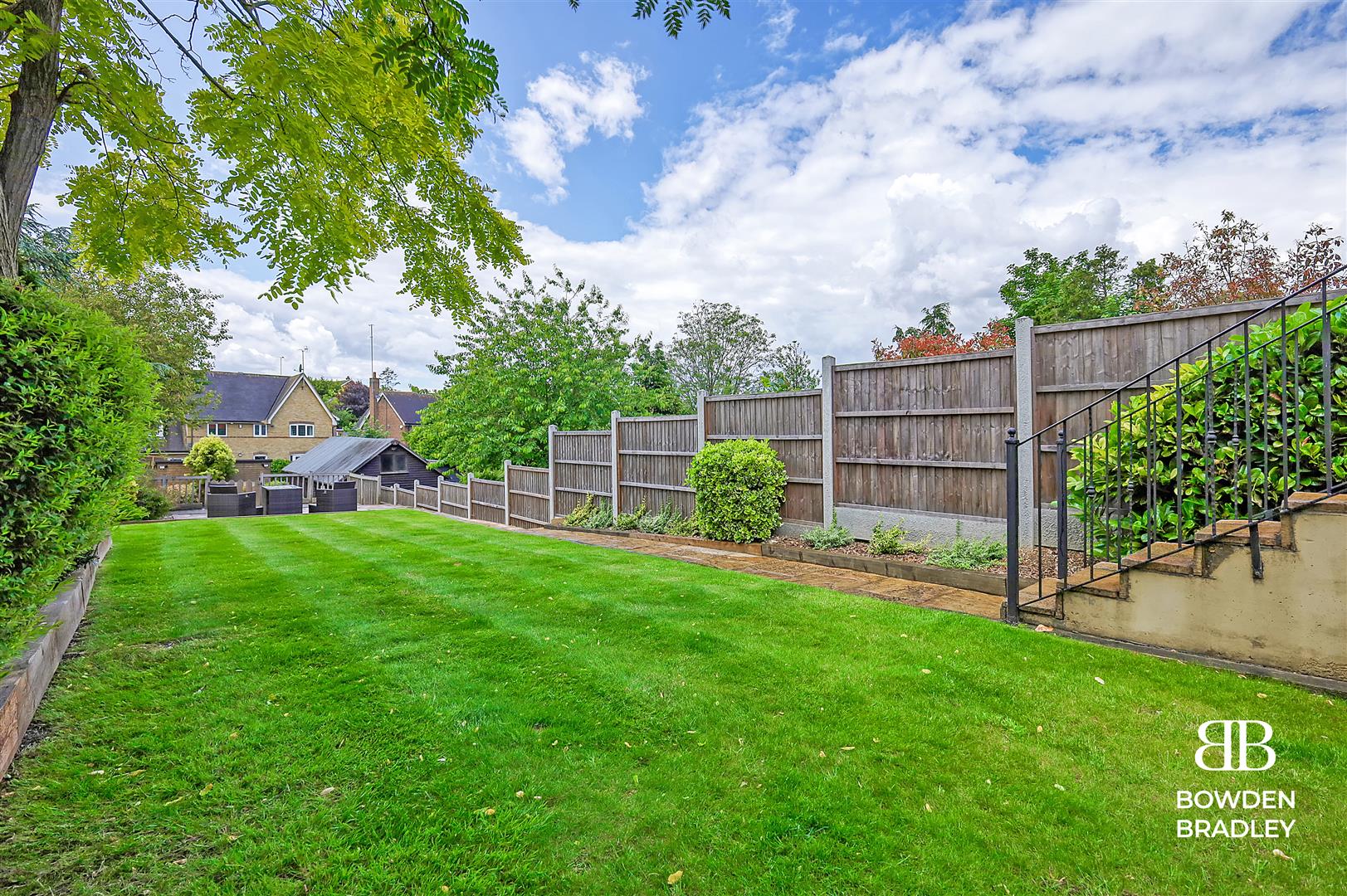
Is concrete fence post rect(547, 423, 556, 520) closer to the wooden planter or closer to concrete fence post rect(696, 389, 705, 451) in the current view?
concrete fence post rect(696, 389, 705, 451)

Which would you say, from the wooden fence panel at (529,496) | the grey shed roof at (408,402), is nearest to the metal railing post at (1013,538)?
the wooden fence panel at (529,496)

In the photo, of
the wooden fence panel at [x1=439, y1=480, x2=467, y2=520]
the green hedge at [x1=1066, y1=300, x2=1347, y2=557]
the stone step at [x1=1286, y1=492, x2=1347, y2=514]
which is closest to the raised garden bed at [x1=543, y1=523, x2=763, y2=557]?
the green hedge at [x1=1066, y1=300, x2=1347, y2=557]

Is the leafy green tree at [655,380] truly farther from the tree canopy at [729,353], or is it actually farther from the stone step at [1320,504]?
the stone step at [1320,504]

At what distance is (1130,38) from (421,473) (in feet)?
93.2

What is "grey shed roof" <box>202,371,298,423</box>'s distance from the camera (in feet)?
112

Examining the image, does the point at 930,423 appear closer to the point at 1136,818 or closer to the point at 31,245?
the point at 1136,818

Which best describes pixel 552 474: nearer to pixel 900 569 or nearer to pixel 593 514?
pixel 593 514

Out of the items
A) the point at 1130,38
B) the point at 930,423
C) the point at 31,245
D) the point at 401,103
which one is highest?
the point at 31,245

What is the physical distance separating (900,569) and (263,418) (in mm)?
40794

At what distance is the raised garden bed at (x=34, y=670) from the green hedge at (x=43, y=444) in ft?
0.63

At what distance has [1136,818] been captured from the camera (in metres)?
1.94

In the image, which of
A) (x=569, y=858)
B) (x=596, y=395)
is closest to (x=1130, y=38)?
(x=569, y=858)

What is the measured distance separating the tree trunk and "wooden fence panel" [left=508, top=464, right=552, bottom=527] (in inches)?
389

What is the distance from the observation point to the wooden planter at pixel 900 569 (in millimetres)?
5047
